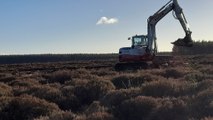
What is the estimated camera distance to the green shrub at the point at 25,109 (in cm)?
1532

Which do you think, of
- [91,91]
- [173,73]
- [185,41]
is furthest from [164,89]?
[185,41]

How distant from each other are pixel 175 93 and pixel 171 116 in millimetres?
4399

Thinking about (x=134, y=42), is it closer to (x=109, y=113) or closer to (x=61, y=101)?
(x=61, y=101)

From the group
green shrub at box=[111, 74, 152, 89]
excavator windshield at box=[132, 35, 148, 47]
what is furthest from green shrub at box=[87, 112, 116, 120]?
excavator windshield at box=[132, 35, 148, 47]

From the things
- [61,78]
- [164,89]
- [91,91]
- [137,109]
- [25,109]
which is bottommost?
[61,78]

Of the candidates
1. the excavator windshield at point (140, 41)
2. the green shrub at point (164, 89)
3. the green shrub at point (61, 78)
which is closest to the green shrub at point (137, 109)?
the green shrub at point (164, 89)

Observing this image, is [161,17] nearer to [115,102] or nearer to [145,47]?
[145,47]

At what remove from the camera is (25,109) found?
1564cm

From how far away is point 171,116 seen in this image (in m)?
12.5

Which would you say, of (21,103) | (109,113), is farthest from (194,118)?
(21,103)

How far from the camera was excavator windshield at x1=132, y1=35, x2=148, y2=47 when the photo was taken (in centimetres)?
3962

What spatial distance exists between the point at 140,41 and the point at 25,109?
25057 mm

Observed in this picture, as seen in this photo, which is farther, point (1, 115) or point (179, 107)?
point (1, 115)

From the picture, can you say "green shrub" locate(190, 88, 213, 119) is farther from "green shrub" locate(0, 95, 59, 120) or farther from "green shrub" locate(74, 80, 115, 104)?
"green shrub" locate(74, 80, 115, 104)
